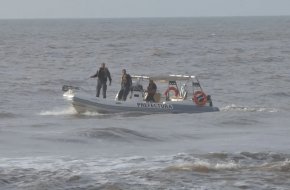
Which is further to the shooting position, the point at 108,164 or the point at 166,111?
the point at 166,111

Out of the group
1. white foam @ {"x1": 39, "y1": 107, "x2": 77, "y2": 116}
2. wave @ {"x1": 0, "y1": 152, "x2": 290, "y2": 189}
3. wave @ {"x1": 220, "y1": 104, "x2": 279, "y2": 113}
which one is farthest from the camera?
wave @ {"x1": 220, "y1": 104, "x2": 279, "y2": 113}

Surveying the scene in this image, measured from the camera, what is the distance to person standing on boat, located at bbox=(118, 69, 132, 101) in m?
27.1

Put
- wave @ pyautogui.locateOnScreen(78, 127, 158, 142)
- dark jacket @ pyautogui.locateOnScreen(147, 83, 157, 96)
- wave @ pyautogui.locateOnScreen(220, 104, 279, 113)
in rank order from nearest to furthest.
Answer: wave @ pyautogui.locateOnScreen(78, 127, 158, 142) < dark jacket @ pyautogui.locateOnScreen(147, 83, 157, 96) < wave @ pyautogui.locateOnScreen(220, 104, 279, 113)

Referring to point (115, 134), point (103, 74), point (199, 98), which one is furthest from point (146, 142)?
point (103, 74)

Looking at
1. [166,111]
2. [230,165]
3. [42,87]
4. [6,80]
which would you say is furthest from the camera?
[6,80]

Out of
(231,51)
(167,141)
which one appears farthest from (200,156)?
(231,51)

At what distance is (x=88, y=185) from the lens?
49.4 feet

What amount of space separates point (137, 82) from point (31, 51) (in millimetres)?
45943

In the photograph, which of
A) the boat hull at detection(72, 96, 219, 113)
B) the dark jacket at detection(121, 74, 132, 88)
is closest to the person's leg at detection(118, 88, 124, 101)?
the dark jacket at detection(121, 74, 132, 88)

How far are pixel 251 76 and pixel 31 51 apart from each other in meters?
32.1

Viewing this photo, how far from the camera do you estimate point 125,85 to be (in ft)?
89.6

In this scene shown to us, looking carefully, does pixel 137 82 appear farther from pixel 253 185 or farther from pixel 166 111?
pixel 253 185

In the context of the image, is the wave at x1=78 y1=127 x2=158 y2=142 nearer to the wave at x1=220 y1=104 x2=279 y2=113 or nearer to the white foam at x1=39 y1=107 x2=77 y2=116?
the white foam at x1=39 y1=107 x2=77 y2=116

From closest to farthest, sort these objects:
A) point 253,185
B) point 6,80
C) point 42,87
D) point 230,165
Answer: point 253,185, point 230,165, point 42,87, point 6,80
